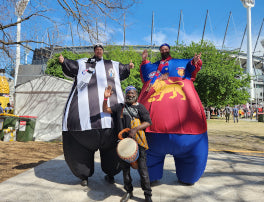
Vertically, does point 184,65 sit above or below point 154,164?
above

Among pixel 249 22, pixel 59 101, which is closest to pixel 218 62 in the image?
pixel 59 101

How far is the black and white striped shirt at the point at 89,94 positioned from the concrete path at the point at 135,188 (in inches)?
34.6

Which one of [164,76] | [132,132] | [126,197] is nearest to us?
[132,132]

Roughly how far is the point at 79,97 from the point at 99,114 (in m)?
0.38

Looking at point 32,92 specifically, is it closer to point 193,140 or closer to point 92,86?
point 92,86

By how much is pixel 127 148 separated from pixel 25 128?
6444mm

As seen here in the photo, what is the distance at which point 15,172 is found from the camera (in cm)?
401

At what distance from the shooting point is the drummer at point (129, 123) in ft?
8.14

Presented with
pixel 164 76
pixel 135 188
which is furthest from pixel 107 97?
pixel 135 188

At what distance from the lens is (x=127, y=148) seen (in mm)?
2281

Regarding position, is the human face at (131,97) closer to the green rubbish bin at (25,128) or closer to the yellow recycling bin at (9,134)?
the green rubbish bin at (25,128)

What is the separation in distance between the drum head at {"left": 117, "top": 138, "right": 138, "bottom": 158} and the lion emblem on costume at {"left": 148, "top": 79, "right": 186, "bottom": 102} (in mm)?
725

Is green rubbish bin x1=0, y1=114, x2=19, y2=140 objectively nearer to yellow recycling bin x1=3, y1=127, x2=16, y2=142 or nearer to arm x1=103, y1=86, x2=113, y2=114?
yellow recycling bin x1=3, y1=127, x2=16, y2=142

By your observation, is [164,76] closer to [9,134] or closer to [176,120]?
[176,120]
